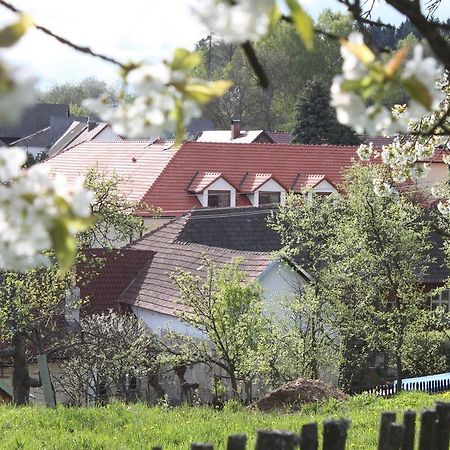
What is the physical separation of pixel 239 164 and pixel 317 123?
16.2 m

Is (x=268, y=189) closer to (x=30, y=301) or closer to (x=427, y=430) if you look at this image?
(x=30, y=301)

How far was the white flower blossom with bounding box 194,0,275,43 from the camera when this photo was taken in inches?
56.6

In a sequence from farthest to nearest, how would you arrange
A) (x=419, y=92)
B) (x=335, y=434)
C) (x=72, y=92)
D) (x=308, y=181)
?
(x=72, y=92) < (x=308, y=181) < (x=335, y=434) < (x=419, y=92)

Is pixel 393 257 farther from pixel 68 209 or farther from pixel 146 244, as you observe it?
pixel 68 209

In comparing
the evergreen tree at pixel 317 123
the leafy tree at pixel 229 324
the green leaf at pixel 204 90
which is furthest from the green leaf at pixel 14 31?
the evergreen tree at pixel 317 123

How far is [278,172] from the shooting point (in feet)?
124

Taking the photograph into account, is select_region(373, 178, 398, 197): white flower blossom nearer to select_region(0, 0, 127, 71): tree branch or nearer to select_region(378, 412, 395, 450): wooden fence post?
select_region(378, 412, 395, 450): wooden fence post

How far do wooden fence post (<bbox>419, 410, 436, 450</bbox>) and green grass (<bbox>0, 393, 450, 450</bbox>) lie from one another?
2.81m

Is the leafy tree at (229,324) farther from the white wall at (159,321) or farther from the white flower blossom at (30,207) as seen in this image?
the white flower blossom at (30,207)

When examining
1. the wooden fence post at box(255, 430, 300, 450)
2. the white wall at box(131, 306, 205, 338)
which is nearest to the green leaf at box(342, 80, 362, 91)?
the wooden fence post at box(255, 430, 300, 450)

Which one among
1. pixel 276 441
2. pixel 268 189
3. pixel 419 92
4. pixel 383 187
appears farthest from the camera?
pixel 268 189

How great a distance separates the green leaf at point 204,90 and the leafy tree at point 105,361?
44.6 feet

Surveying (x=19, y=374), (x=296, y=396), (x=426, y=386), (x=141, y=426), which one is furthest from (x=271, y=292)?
(x=141, y=426)

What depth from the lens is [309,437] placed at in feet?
11.3
